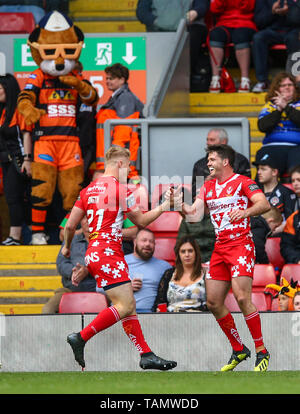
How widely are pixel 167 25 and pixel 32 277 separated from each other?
160 inches

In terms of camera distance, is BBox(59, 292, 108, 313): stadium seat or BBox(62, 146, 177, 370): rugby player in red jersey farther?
BBox(59, 292, 108, 313): stadium seat

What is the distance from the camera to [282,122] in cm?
1065

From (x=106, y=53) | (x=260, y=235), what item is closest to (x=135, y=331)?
(x=260, y=235)

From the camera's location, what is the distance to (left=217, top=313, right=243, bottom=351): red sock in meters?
7.53

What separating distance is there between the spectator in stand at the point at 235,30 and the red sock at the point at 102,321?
19.7 feet

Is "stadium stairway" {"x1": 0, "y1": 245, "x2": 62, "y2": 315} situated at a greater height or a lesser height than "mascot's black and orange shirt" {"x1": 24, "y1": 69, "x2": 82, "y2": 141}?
lesser

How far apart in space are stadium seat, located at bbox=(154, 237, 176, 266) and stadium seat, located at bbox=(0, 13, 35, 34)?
164 inches

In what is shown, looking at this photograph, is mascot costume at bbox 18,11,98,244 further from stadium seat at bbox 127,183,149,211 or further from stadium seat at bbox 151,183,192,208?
stadium seat at bbox 151,183,192,208

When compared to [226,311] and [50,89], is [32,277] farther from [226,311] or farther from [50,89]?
[226,311]

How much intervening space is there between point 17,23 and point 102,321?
6731mm

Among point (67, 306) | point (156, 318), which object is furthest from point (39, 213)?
point (156, 318)

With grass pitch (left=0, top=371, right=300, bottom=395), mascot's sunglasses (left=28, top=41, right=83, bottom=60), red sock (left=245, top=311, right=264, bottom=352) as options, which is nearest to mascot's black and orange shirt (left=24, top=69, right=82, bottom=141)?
mascot's sunglasses (left=28, top=41, right=83, bottom=60)

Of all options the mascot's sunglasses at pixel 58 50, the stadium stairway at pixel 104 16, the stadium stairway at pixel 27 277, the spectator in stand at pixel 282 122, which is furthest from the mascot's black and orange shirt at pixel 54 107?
the stadium stairway at pixel 104 16

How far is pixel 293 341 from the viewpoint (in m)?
7.83
